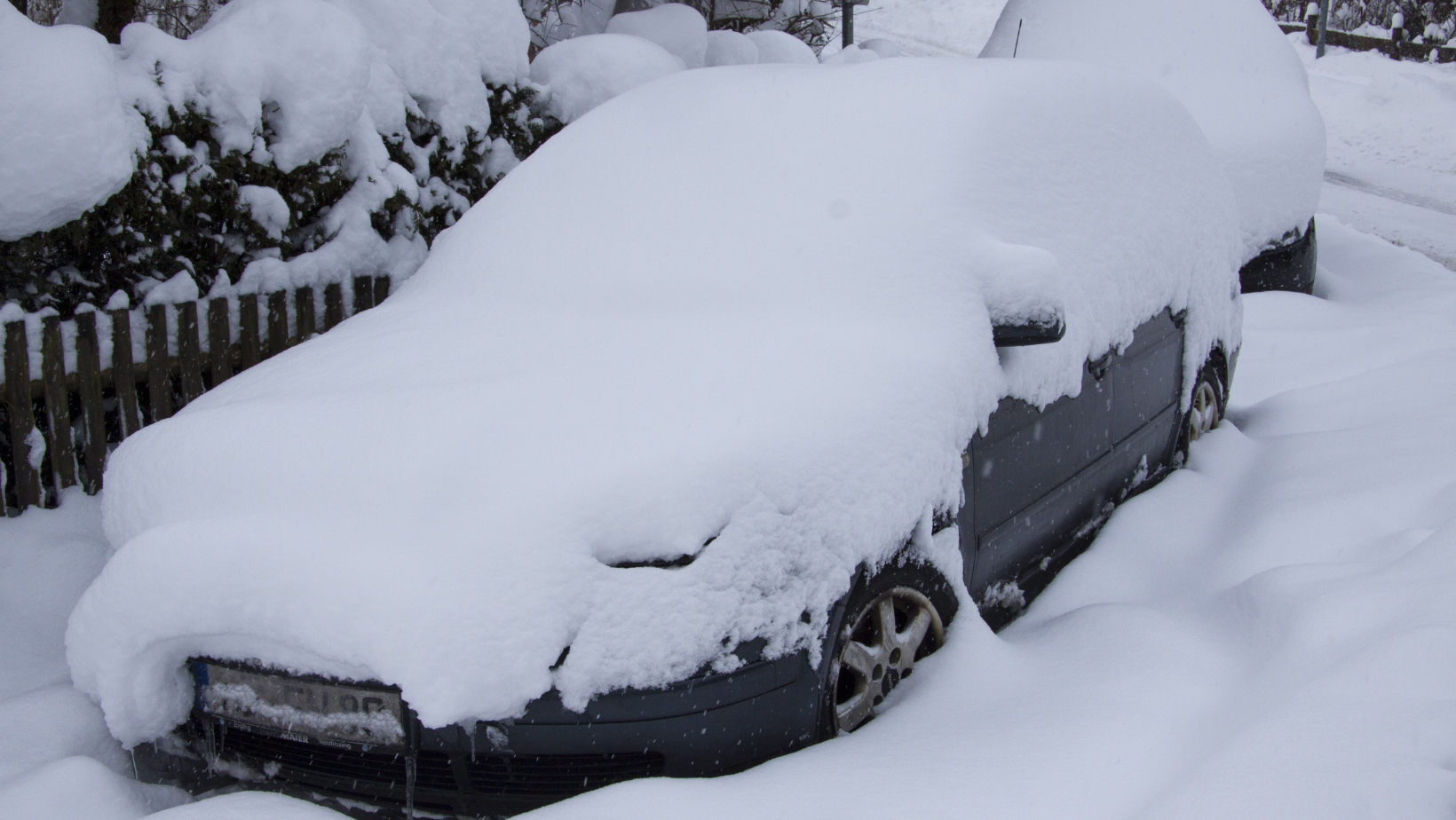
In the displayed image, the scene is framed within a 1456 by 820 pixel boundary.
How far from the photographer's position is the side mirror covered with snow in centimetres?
273

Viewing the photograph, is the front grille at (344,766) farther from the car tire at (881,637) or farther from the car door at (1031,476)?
the car door at (1031,476)

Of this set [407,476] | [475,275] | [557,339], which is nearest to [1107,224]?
[557,339]

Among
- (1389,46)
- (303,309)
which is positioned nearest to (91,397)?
(303,309)

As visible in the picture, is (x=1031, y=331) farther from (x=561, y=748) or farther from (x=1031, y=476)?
(x=561, y=748)

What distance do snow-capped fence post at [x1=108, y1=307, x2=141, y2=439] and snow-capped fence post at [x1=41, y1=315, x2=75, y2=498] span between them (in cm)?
17

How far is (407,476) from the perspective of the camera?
224cm

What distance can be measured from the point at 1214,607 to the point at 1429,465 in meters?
1.35

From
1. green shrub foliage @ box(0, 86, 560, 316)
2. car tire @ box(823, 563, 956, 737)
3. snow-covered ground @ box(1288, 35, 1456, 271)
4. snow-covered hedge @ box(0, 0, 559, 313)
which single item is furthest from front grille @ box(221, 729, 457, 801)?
snow-covered ground @ box(1288, 35, 1456, 271)

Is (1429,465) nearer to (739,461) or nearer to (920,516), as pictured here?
(920,516)

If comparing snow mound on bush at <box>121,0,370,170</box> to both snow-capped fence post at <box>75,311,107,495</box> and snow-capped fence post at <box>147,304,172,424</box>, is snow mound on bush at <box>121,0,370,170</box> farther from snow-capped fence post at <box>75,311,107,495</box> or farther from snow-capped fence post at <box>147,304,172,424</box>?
snow-capped fence post at <box>75,311,107,495</box>

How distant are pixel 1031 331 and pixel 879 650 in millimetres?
918

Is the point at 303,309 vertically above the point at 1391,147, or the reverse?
the point at 303,309

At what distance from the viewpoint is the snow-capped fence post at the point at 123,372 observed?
4.07 metres

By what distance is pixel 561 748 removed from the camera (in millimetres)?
2100
